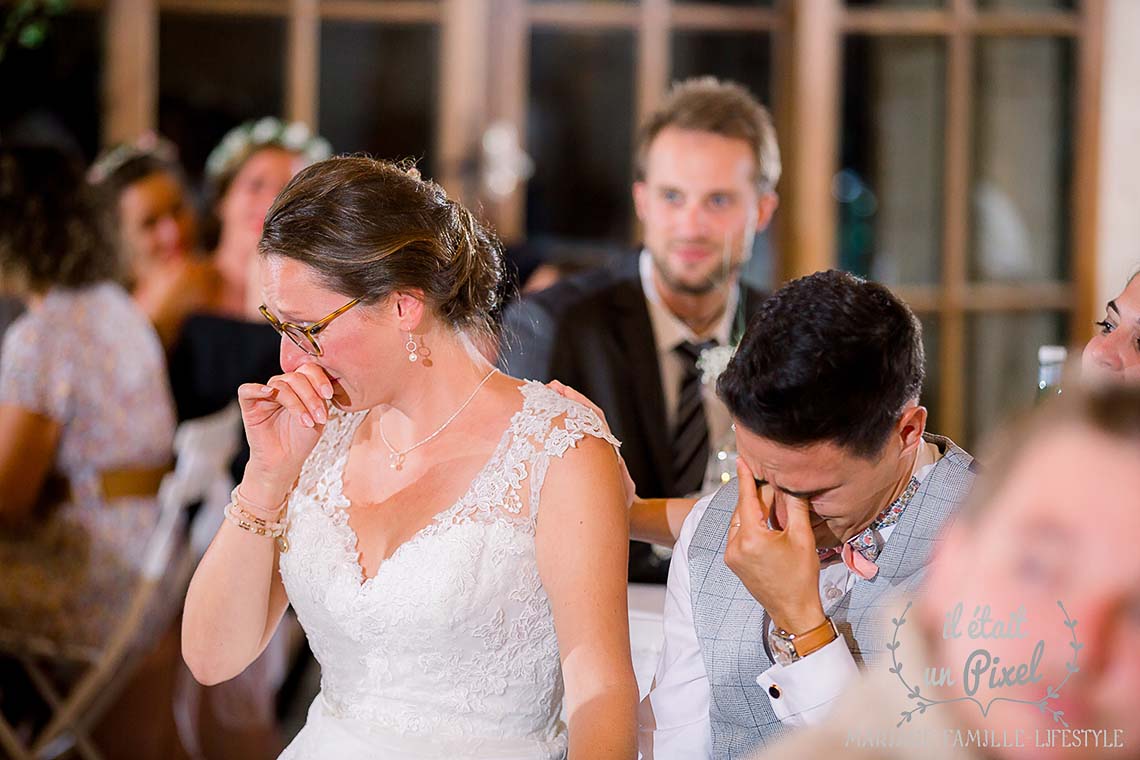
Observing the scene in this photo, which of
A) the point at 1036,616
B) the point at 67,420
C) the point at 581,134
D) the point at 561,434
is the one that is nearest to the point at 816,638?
the point at 561,434

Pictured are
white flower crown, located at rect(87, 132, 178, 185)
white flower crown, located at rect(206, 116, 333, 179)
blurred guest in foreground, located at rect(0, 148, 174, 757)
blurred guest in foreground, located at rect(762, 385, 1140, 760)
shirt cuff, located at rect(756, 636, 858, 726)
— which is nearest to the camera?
blurred guest in foreground, located at rect(762, 385, 1140, 760)

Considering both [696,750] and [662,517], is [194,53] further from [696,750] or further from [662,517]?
[696,750]

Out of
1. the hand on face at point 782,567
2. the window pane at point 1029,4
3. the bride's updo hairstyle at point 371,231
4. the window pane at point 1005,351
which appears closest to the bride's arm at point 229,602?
the bride's updo hairstyle at point 371,231

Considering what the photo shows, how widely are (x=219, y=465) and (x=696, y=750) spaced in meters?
2.29

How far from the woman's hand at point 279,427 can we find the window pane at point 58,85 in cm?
292

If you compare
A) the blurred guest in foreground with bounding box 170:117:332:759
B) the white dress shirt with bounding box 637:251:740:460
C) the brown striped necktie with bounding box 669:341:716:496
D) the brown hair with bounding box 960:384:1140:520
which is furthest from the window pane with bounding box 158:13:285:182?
the brown hair with bounding box 960:384:1140:520

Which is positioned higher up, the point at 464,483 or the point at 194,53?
the point at 194,53

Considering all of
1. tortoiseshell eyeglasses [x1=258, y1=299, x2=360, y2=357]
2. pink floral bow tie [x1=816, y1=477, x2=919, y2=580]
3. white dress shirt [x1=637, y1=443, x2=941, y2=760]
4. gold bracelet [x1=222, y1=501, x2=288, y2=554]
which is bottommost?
white dress shirt [x1=637, y1=443, x2=941, y2=760]

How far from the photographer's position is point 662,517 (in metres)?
1.90

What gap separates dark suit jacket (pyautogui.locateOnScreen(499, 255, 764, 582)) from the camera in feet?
8.54

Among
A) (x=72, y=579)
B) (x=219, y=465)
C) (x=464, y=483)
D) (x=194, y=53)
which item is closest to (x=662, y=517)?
(x=464, y=483)

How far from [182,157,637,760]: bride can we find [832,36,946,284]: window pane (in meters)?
2.79

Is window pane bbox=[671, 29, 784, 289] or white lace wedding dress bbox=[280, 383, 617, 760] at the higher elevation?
window pane bbox=[671, 29, 784, 289]

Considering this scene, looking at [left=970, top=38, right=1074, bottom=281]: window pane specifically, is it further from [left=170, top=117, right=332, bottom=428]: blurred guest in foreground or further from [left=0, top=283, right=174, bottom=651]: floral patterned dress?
[left=0, top=283, right=174, bottom=651]: floral patterned dress
